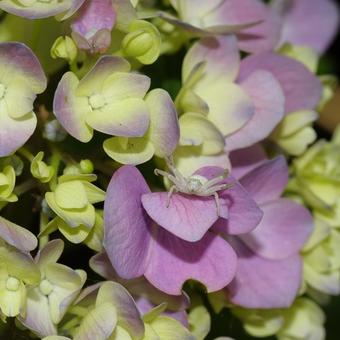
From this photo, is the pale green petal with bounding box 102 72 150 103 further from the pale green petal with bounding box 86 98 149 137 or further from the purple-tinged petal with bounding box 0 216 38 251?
the purple-tinged petal with bounding box 0 216 38 251

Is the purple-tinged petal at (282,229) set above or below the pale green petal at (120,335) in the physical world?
below

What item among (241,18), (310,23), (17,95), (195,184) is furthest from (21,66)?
(310,23)

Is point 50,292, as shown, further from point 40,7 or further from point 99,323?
point 40,7

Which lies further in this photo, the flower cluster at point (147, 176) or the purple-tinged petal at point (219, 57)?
the purple-tinged petal at point (219, 57)

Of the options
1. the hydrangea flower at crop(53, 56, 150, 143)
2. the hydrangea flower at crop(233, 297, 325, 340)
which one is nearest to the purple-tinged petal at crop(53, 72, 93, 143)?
the hydrangea flower at crop(53, 56, 150, 143)

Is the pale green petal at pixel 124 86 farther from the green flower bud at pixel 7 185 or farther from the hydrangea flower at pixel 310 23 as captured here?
the hydrangea flower at pixel 310 23

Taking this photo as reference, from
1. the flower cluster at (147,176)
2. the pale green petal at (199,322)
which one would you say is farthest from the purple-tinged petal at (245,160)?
the pale green petal at (199,322)

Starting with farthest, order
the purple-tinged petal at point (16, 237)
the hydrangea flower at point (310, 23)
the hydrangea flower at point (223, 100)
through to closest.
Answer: the hydrangea flower at point (310, 23) → the hydrangea flower at point (223, 100) → the purple-tinged petal at point (16, 237)
